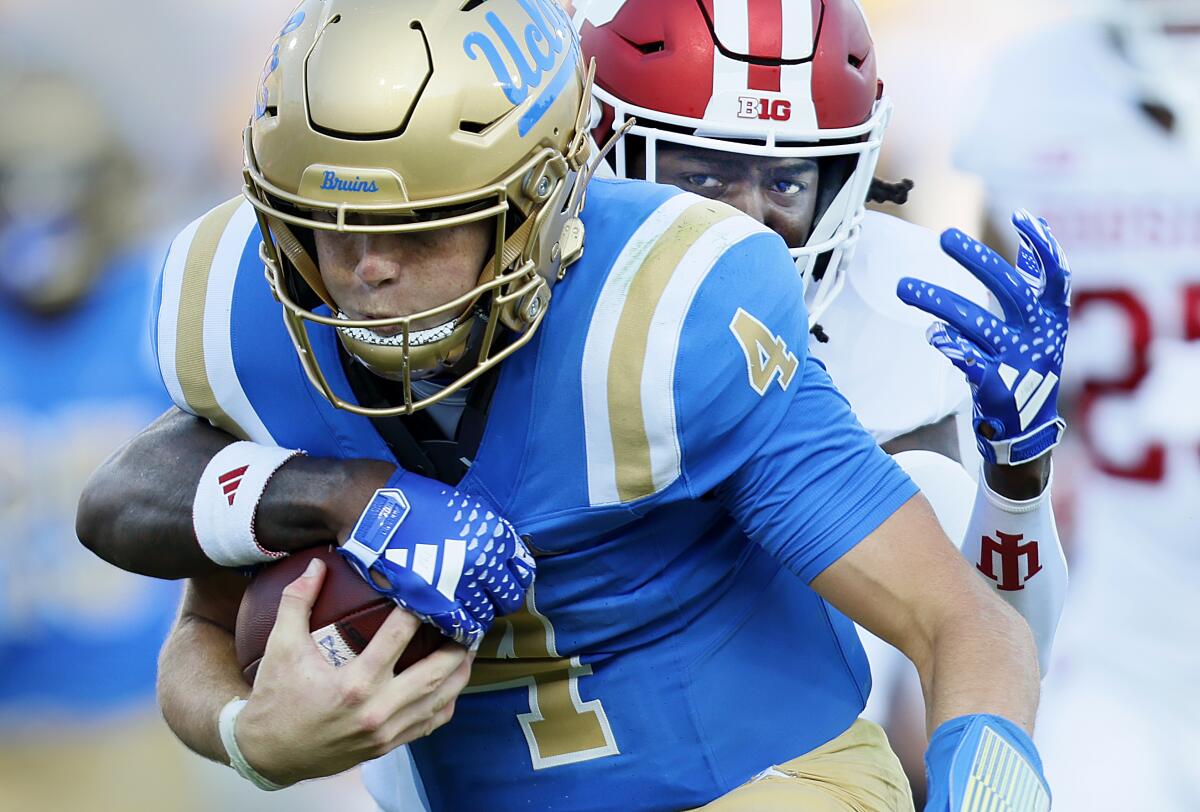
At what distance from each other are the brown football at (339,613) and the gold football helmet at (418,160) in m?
0.21

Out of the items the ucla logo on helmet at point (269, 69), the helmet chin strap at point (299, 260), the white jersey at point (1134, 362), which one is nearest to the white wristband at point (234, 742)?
the helmet chin strap at point (299, 260)

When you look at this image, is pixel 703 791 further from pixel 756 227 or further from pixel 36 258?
pixel 36 258

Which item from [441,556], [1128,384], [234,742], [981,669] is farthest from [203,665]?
[1128,384]

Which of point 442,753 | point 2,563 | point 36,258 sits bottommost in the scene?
point 2,563

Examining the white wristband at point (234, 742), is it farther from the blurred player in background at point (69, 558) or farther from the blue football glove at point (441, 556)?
the blurred player in background at point (69, 558)

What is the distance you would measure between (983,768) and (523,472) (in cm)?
61

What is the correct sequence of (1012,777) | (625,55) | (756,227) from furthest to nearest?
(625,55), (756,227), (1012,777)

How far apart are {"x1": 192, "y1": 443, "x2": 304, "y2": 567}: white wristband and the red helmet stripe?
122 centimetres

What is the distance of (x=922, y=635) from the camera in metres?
1.82

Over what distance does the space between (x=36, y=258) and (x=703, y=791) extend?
2.37 metres

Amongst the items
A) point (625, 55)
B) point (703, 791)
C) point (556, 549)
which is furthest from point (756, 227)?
point (625, 55)

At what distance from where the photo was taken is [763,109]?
9.30 feet

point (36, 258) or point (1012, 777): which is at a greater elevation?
point (1012, 777)

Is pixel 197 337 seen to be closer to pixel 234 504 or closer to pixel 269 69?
pixel 234 504
